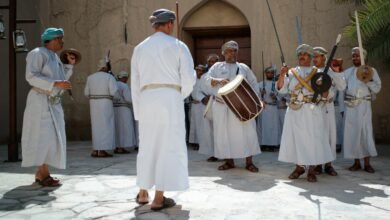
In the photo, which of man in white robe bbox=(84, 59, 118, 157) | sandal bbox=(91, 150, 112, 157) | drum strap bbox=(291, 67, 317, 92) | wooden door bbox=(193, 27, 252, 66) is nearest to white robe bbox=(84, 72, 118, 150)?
man in white robe bbox=(84, 59, 118, 157)

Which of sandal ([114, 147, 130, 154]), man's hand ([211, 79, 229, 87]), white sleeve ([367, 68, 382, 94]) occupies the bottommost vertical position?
sandal ([114, 147, 130, 154])

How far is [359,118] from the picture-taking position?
635 centimetres

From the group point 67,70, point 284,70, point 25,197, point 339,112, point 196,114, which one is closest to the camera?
point 25,197

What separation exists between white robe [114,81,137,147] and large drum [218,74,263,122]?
3.54 m

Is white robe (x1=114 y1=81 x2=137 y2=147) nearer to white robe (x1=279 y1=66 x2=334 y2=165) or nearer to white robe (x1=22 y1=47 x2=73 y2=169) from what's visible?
white robe (x1=22 y1=47 x2=73 y2=169)

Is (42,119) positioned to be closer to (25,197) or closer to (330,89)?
(25,197)

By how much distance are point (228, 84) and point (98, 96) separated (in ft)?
11.0

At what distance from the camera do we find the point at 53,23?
38.0 feet

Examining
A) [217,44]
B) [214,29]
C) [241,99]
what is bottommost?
[241,99]

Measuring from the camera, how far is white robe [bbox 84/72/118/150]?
8375mm

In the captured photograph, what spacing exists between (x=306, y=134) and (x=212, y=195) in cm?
166

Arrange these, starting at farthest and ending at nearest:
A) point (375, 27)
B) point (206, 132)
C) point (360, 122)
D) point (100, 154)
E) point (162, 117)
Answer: point (100, 154), point (206, 132), point (375, 27), point (360, 122), point (162, 117)

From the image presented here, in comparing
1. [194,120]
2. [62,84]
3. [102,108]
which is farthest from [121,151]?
[62,84]

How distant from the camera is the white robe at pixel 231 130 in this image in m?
6.45
